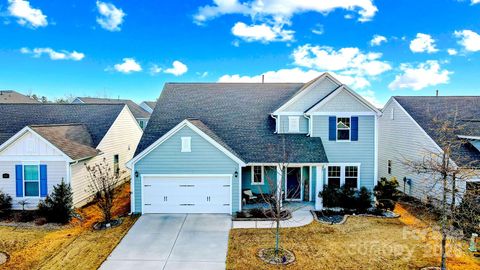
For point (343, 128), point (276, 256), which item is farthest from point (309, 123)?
point (276, 256)

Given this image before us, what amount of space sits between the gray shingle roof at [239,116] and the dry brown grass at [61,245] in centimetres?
435

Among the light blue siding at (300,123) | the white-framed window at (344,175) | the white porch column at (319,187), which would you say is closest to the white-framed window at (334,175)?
the white-framed window at (344,175)

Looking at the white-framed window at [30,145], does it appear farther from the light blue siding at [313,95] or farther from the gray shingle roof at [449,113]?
the gray shingle roof at [449,113]

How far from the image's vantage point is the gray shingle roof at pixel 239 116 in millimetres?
15992

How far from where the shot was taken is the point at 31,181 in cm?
1497

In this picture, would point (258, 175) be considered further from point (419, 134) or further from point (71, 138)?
point (71, 138)

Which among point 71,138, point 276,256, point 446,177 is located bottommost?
point 276,256

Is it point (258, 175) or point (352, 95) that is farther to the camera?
point (258, 175)

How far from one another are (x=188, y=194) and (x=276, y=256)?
6.23 m

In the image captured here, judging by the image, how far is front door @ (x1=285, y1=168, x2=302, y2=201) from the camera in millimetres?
16683

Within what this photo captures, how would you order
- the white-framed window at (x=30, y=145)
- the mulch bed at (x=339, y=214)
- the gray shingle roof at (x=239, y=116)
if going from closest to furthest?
the mulch bed at (x=339, y=214), the white-framed window at (x=30, y=145), the gray shingle roof at (x=239, y=116)

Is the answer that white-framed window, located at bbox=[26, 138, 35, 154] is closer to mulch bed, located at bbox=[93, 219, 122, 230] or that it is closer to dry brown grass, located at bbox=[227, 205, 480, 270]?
mulch bed, located at bbox=[93, 219, 122, 230]

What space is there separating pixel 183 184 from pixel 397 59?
61.4 ft

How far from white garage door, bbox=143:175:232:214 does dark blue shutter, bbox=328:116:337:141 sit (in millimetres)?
6225
